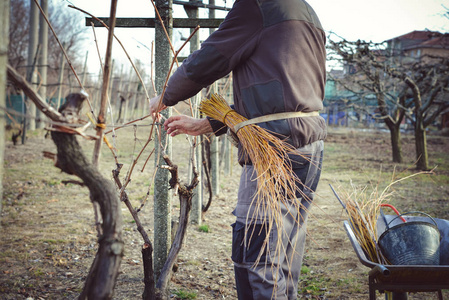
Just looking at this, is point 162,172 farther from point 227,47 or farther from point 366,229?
point 366,229

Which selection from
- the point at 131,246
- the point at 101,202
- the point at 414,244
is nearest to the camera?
the point at 101,202

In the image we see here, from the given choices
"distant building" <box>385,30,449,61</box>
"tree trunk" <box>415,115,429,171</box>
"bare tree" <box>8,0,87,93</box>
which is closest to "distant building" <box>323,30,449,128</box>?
"distant building" <box>385,30,449,61</box>

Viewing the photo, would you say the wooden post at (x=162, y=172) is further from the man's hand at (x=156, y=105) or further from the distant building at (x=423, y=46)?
the distant building at (x=423, y=46)

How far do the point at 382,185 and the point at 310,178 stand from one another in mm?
5687

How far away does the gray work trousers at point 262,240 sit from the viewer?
5.32 feet

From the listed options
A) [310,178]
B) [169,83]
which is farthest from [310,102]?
[169,83]

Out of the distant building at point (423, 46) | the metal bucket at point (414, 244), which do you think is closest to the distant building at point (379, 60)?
the distant building at point (423, 46)

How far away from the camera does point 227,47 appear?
159 centimetres

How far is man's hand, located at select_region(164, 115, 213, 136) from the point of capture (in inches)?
74.5

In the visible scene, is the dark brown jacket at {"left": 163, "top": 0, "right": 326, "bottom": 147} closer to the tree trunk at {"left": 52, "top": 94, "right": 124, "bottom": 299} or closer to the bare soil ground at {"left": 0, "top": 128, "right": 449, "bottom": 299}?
the bare soil ground at {"left": 0, "top": 128, "right": 449, "bottom": 299}

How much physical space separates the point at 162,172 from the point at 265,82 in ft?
3.63

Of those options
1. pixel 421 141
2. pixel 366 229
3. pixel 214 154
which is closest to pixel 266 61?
pixel 366 229

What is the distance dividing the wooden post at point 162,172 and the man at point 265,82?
698 millimetres

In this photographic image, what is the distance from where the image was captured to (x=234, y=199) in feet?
18.7
